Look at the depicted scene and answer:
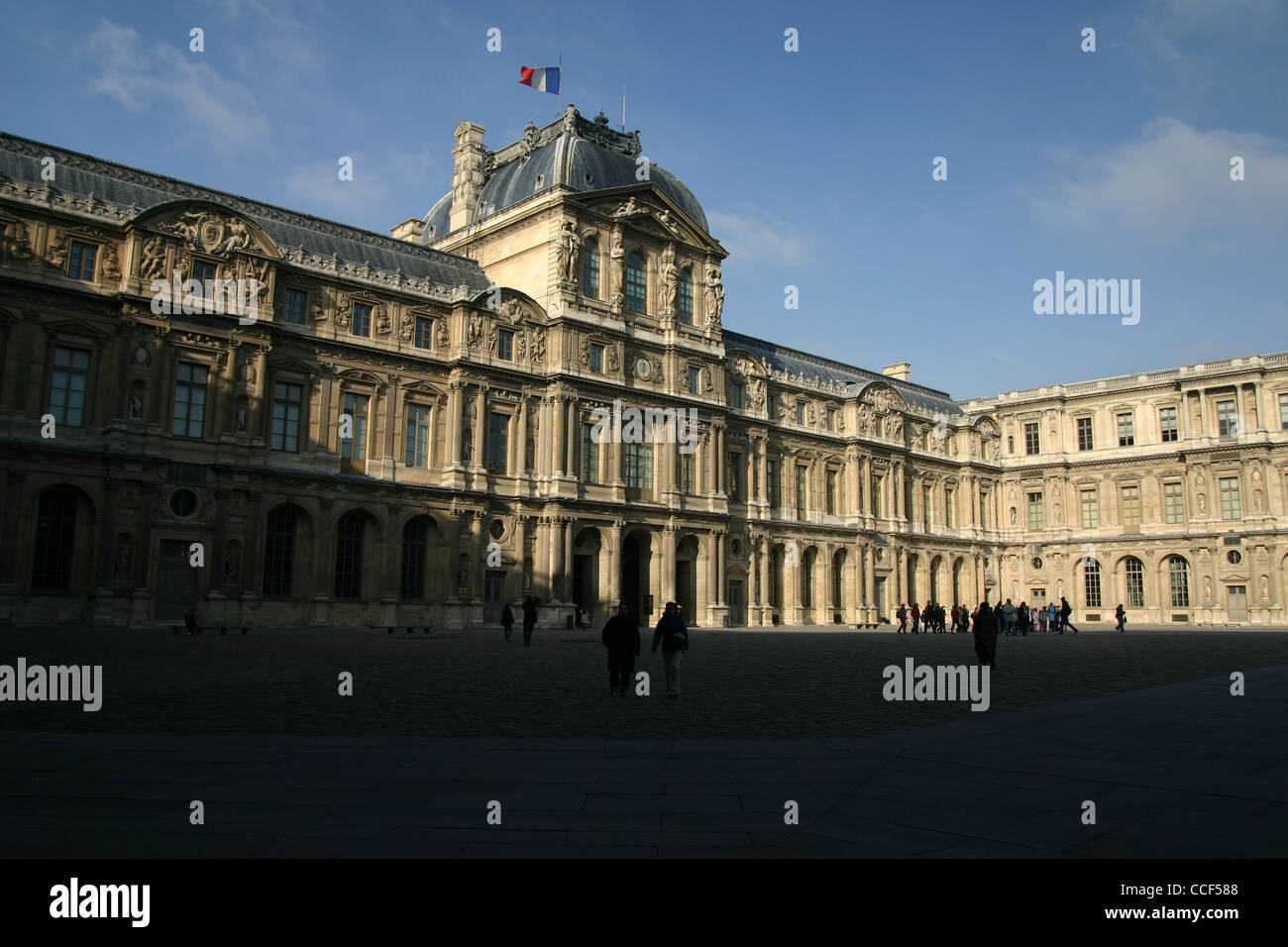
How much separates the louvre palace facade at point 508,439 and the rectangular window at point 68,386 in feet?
0.32

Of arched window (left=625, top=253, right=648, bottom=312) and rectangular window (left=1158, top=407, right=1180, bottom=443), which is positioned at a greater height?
arched window (left=625, top=253, right=648, bottom=312)

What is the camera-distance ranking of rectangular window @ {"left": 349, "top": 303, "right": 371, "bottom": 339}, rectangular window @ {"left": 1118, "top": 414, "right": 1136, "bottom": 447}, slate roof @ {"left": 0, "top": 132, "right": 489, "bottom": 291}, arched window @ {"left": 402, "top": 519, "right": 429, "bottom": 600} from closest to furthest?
1. slate roof @ {"left": 0, "top": 132, "right": 489, "bottom": 291}
2. rectangular window @ {"left": 349, "top": 303, "right": 371, "bottom": 339}
3. arched window @ {"left": 402, "top": 519, "right": 429, "bottom": 600}
4. rectangular window @ {"left": 1118, "top": 414, "right": 1136, "bottom": 447}

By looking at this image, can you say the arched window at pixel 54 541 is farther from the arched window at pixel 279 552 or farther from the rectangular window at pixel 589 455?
the rectangular window at pixel 589 455

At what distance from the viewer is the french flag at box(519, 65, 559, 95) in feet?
161

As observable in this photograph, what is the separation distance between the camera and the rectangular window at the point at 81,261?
3444 centimetres

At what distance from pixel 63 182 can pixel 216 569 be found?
1518 centimetres

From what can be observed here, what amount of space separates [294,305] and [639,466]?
1880 centimetres

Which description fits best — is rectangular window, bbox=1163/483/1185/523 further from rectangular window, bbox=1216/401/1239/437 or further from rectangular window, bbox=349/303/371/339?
rectangular window, bbox=349/303/371/339

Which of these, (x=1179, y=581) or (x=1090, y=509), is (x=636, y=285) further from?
(x=1179, y=581)

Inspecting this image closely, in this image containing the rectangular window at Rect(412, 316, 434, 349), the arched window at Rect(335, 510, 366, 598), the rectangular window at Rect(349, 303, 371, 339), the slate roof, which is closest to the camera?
the slate roof

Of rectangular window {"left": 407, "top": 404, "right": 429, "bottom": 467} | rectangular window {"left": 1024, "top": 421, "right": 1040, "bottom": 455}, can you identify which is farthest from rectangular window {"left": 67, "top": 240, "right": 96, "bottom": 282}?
rectangular window {"left": 1024, "top": 421, "right": 1040, "bottom": 455}

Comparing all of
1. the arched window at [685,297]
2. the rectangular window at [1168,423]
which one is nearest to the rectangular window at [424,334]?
the arched window at [685,297]

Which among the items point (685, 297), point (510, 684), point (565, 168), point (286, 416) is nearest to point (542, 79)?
point (565, 168)

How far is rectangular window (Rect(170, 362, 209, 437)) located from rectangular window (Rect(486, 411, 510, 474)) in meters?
12.4
